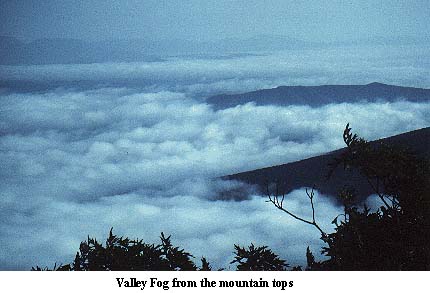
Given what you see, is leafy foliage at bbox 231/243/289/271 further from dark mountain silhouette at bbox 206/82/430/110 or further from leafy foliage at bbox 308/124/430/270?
dark mountain silhouette at bbox 206/82/430/110

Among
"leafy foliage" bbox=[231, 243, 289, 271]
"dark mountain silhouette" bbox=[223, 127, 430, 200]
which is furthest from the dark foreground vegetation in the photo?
"dark mountain silhouette" bbox=[223, 127, 430, 200]

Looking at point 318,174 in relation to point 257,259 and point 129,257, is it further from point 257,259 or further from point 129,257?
point 129,257

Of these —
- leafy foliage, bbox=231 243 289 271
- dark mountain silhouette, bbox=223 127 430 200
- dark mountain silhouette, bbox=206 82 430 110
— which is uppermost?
dark mountain silhouette, bbox=206 82 430 110

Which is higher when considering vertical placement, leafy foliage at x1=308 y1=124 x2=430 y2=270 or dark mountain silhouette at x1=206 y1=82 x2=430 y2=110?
dark mountain silhouette at x1=206 y1=82 x2=430 y2=110

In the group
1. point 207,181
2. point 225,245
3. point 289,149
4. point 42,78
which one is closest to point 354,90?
point 289,149

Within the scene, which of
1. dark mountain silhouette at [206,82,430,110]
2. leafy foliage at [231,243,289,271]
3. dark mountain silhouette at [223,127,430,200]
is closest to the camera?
leafy foliage at [231,243,289,271]

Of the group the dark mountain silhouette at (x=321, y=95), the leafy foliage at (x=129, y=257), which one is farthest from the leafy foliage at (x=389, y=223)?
the dark mountain silhouette at (x=321, y=95)

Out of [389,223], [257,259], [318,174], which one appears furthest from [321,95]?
[257,259]

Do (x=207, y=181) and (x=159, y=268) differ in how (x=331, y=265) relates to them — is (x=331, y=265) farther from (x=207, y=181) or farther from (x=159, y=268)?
(x=207, y=181)
